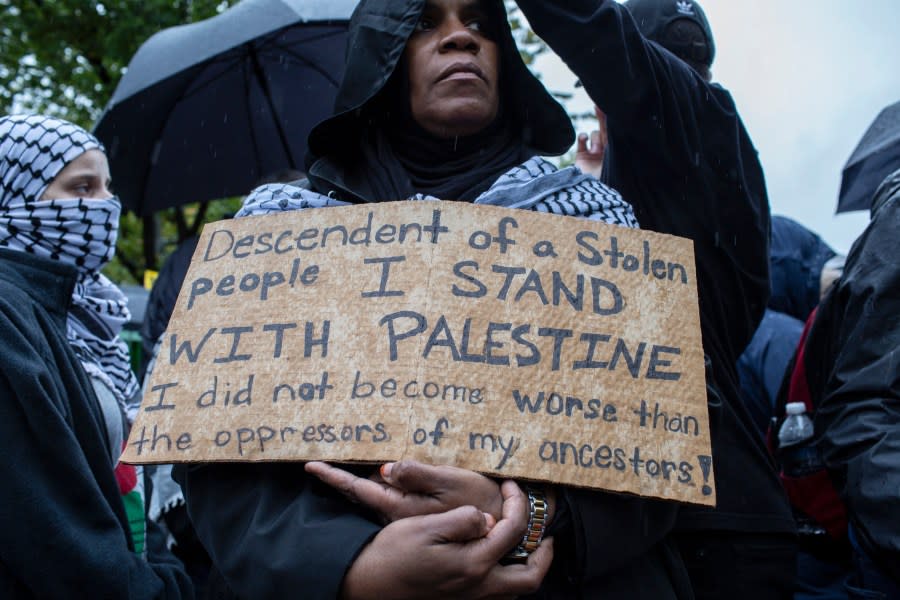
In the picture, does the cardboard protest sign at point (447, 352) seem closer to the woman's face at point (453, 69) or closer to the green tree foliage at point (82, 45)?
the woman's face at point (453, 69)

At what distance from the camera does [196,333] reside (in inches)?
70.6

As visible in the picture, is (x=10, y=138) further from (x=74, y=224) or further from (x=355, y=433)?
(x=355, y=433)

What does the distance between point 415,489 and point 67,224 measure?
1.73m

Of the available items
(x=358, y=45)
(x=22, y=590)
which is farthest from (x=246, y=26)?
(x=22, y=590)

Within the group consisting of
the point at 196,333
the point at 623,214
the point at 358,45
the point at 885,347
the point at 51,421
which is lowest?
the point at 51,421

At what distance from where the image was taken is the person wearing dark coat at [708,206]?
2.19 metres

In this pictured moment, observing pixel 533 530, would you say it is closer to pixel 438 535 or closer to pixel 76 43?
pixel 438 535

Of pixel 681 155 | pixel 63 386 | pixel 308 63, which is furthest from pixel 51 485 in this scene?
pixel 308 63

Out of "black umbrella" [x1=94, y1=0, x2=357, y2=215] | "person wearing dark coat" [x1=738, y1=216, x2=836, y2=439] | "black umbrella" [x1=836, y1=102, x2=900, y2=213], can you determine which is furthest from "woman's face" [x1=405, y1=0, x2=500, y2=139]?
"black umbrella" [x1=94, y1=0, x2=357, y2=215]

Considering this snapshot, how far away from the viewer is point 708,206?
241 cm

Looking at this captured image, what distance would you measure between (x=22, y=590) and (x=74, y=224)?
1169 millimetres

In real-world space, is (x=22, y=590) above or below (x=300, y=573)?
below

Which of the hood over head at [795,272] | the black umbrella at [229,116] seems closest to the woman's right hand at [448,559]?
the hood over head at [795,272]

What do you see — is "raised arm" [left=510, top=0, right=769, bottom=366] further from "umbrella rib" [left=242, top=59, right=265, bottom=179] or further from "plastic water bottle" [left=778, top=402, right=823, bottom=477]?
"umbrella rib" [left=242, top=59, right=265, bottom=179]
